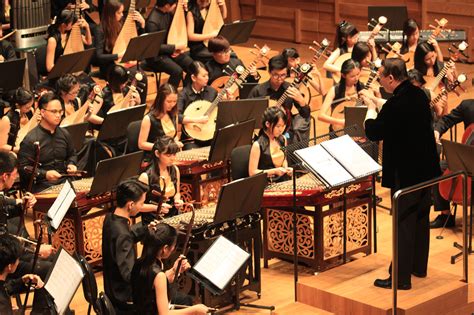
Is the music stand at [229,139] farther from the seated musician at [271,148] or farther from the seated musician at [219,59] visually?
the seated musician at [219,59]

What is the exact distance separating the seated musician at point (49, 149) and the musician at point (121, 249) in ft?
4.32

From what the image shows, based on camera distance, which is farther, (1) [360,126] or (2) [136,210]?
(1) [360,126]

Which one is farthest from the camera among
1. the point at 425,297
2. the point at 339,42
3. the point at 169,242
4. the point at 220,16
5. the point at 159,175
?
the point at 220,16

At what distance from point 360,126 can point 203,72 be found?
4.84 feet

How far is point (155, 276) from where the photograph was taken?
5.59 m

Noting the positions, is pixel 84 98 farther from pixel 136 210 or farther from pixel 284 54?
pixel 136 210

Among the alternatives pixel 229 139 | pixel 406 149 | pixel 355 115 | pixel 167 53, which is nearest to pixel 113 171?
pixel 229 139

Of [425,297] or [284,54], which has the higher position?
[284,54]

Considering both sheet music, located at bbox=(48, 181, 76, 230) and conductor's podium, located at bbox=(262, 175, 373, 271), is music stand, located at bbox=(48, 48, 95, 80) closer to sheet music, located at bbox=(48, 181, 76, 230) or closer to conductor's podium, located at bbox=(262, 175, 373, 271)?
conductor's podium, located at bbox=(262, 175, 373, 271)

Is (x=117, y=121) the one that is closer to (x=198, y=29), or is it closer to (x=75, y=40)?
(x=75, y=40)

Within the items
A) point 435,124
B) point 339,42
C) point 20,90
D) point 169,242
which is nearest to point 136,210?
point 169,242

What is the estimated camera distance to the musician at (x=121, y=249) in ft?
20.3

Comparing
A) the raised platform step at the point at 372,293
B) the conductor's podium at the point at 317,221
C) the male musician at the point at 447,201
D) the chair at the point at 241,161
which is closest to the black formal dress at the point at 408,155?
the raised platform step at the point at 372,293

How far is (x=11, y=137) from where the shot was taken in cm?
833
